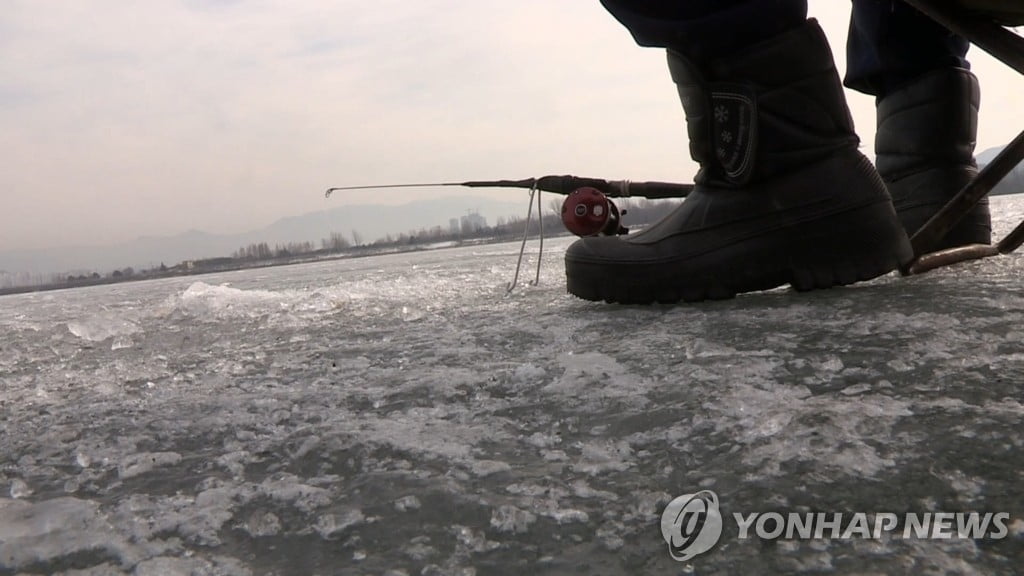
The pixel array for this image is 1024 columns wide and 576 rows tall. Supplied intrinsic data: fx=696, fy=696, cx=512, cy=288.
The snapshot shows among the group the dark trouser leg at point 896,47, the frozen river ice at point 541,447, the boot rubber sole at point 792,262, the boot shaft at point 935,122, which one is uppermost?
the dark trouser leg at point 896,47

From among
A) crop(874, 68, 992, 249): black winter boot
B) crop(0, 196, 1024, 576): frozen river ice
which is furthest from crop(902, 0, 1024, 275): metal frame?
crop(0, 196, 1024, 576): frozen river ice

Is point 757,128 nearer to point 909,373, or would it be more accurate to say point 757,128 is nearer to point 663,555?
point 909,373

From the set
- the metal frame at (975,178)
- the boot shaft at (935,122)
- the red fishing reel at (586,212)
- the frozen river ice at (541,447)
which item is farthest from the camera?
the red fishing reel at (586,212)

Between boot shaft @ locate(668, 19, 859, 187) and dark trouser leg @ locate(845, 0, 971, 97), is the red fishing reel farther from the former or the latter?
dark trouser leg @ locate(845, 0, 971, 97)

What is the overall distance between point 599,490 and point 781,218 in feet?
4.40

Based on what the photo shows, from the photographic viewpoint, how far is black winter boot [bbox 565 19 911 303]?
6.04 ft

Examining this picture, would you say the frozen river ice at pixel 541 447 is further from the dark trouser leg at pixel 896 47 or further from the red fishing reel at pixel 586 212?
the red fishing reel at pixel 586 212

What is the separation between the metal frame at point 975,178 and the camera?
176cm

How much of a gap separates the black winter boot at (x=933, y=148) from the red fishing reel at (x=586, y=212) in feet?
3.34

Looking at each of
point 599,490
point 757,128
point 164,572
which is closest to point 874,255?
point 757,128

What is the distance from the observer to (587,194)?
282 centimetres

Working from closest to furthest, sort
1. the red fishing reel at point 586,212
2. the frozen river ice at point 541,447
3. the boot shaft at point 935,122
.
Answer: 1. the frozen river ice at point 541,447
2. the boot shaft at point 935,122
3. the red fishing reel at point 586,212

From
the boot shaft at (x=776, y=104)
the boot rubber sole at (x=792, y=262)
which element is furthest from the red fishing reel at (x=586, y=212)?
the boot shaft at (x=776, y=104)

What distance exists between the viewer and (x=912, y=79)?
2.36 m
